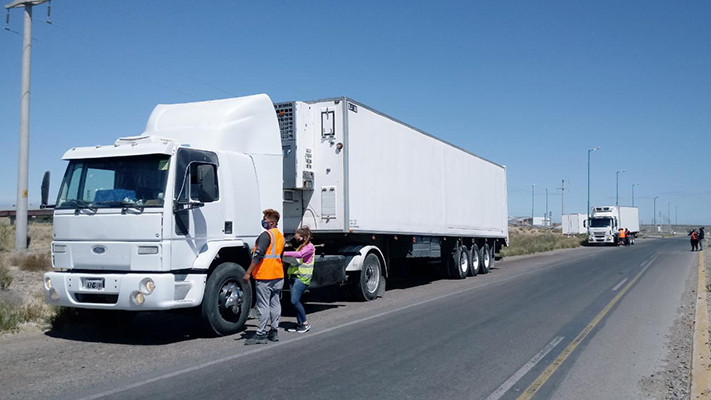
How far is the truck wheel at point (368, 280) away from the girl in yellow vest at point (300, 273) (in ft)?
11.0

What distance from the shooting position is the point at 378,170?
13336mm

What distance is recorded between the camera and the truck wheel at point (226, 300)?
830cm

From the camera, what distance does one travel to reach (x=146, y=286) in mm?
7762

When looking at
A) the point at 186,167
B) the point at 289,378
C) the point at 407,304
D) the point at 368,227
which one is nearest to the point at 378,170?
the point at 368,227

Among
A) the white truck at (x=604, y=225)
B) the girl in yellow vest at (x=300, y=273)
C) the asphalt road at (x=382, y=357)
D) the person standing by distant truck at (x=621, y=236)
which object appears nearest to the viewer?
the asphalt road at (x=382, y=357)

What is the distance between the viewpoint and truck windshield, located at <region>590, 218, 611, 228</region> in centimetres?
5028

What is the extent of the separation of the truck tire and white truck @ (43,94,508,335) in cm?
409

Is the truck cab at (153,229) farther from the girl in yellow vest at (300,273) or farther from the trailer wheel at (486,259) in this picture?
the trailer wheel at (486,259)

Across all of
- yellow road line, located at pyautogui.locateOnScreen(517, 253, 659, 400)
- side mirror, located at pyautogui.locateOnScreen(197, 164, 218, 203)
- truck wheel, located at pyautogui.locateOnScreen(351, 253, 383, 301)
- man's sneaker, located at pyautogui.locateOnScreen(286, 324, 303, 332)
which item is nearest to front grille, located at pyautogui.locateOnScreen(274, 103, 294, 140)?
truck wheel, located at pyautogui.locateOnScreen(351, 253, 383, 301)

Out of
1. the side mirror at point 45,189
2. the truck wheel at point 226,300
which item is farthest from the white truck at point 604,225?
the side mirror at point 45,189

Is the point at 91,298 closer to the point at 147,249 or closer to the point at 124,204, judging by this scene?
the point at 147,249

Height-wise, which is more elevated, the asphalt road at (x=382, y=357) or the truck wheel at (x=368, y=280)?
the truck wheel at (x=368, y=280)

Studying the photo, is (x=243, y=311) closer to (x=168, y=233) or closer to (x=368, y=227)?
(x=168, y=233)

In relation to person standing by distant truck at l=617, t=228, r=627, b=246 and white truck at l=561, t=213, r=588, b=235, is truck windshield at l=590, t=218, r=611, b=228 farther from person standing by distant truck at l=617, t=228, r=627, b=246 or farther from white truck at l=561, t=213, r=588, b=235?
white truck at l=561, t=213, r=588, b=235
